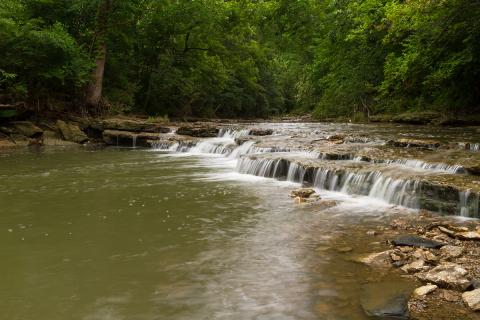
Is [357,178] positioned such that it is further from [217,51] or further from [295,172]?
[217,51]

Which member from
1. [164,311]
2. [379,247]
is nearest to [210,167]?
[379,247]

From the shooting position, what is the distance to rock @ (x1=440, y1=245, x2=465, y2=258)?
5.55 m

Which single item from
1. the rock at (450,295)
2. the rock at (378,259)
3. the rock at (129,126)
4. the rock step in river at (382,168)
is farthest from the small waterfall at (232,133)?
the rock at (450,295)

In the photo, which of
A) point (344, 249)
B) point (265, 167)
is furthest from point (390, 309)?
point (265, 167)

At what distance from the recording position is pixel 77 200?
371 inches

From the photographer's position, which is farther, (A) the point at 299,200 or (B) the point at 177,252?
(A) the point at 299,200

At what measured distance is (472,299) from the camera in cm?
427

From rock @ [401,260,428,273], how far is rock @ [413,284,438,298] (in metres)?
0.57

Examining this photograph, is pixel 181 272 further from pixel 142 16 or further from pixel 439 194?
pixel 142 16

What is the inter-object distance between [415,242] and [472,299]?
184cm

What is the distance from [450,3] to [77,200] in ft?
42.2

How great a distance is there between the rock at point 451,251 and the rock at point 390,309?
59.9 inches

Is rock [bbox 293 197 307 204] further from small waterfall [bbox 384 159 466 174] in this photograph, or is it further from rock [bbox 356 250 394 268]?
rock [bbox 356 250 394 268]

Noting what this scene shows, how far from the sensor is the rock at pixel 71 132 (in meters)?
21.6
